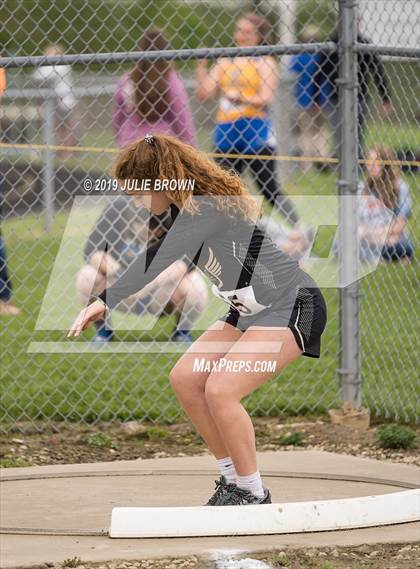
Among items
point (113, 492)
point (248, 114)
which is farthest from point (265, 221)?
point (113, 492)

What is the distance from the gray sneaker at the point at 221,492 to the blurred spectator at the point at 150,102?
10.4 ft

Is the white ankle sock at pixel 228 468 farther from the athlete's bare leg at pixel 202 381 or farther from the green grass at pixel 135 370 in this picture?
the green grass at pixel 135 370

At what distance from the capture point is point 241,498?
443cm

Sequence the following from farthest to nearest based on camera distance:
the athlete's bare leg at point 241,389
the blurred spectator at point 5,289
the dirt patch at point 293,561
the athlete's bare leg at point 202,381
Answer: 1. the blurred spectator at point 5,289
2. the athlete's bare leg at point 202,381
3. the athlete's bare leg at point 241,389
4. the dirt patch at point 293,561

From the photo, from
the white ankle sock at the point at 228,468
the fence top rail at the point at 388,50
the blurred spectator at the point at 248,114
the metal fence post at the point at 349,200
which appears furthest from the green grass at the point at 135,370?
the white ankle sock at the point at 228,468

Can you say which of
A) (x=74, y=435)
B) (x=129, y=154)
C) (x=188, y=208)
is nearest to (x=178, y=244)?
(x=188, y=208)

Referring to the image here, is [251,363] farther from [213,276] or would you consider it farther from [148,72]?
[148,72]

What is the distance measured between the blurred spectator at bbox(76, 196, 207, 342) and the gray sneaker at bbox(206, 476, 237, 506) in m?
2.90

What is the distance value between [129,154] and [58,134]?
9480mm

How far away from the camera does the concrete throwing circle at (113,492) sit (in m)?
4.54

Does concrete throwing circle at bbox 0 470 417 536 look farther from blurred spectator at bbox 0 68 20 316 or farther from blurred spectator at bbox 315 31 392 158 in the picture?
blurred spectator at bbox 0 68 20 316

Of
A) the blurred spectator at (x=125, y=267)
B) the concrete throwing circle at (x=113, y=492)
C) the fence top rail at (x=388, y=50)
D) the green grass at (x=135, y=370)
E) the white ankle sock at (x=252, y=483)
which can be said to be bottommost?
the concrete throwing circle at (x=113, y=492)

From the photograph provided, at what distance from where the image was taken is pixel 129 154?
440 cm

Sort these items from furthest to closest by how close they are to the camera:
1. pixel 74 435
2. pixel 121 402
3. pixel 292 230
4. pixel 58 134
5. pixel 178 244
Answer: pixel 58 134
pixel 292 230
pixel 121 402
pixel 74 435
pixel 178 244
